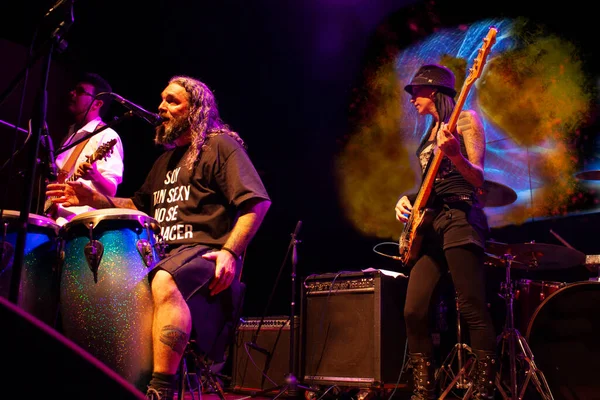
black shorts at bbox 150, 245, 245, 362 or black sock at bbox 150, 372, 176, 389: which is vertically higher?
black shorts at bbox 150, 245, 245, 362

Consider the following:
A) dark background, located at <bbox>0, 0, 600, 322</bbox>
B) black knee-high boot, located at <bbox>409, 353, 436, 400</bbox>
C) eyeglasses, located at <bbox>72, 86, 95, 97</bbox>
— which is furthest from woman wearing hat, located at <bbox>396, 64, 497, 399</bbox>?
eyeglasses, located at <bbox>72, 86, 95, 97</bbox>

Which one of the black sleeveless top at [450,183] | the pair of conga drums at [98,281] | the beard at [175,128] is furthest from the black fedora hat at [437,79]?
the pair of conga drums at [98,281]

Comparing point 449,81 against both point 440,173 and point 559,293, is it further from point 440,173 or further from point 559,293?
point 559,293

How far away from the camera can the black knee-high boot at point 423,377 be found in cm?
303

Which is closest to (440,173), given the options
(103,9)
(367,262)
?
(367,262)

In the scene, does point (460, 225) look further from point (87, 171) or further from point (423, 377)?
point (87, 171)

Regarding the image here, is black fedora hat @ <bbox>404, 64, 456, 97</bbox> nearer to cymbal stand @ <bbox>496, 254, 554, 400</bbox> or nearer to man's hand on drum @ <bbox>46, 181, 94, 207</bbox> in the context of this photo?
cymbal stand @ <bbox>496, 254, 554, 400</bbox>

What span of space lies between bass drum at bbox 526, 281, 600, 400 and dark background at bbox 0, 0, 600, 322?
1.26 meters

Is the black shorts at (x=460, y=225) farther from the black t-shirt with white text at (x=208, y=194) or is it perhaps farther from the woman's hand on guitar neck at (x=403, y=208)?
the black t-shirt with white text at (x=208, y=194)

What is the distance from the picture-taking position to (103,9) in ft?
18.8

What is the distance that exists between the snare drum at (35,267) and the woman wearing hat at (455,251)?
1.93 meters

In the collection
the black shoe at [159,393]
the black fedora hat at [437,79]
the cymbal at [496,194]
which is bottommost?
the black shoe at [159,393]

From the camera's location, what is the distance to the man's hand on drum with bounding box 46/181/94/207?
2.91m

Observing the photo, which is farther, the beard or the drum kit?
the drum kit
